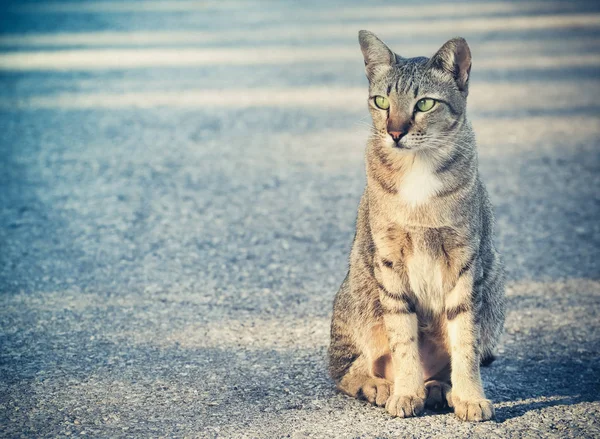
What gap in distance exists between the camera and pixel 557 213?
5.82 m

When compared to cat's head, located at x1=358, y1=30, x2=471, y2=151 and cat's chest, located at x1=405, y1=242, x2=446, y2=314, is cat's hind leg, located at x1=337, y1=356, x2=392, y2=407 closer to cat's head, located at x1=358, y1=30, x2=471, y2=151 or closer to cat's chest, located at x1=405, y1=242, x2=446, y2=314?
cat's chest, located at x1=405, y1=242, x2=446, y2=314

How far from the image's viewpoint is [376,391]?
3.47 m

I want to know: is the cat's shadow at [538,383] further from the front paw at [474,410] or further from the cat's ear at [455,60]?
the cat's ear at [455,60]

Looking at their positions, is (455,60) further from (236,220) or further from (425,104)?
(236,220)

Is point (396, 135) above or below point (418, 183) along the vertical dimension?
above

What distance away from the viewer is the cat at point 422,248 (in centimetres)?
328

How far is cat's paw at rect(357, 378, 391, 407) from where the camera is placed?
344 centimetres

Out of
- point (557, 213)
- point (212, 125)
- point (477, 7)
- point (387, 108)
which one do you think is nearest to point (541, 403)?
point (387, 108)

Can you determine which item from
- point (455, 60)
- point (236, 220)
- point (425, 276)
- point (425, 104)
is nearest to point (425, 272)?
point (425, 276)

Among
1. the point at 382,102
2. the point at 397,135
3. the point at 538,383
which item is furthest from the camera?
the point at 538,383

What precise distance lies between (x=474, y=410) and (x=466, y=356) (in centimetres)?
21

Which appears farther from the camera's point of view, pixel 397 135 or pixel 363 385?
pixel 363 385

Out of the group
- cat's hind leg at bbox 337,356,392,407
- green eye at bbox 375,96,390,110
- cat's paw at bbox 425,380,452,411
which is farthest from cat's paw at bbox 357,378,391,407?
green eye at bbox 375,96,390,110

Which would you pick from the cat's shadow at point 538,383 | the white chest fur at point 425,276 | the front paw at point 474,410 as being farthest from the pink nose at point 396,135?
the cat's shadow at point 538,383
